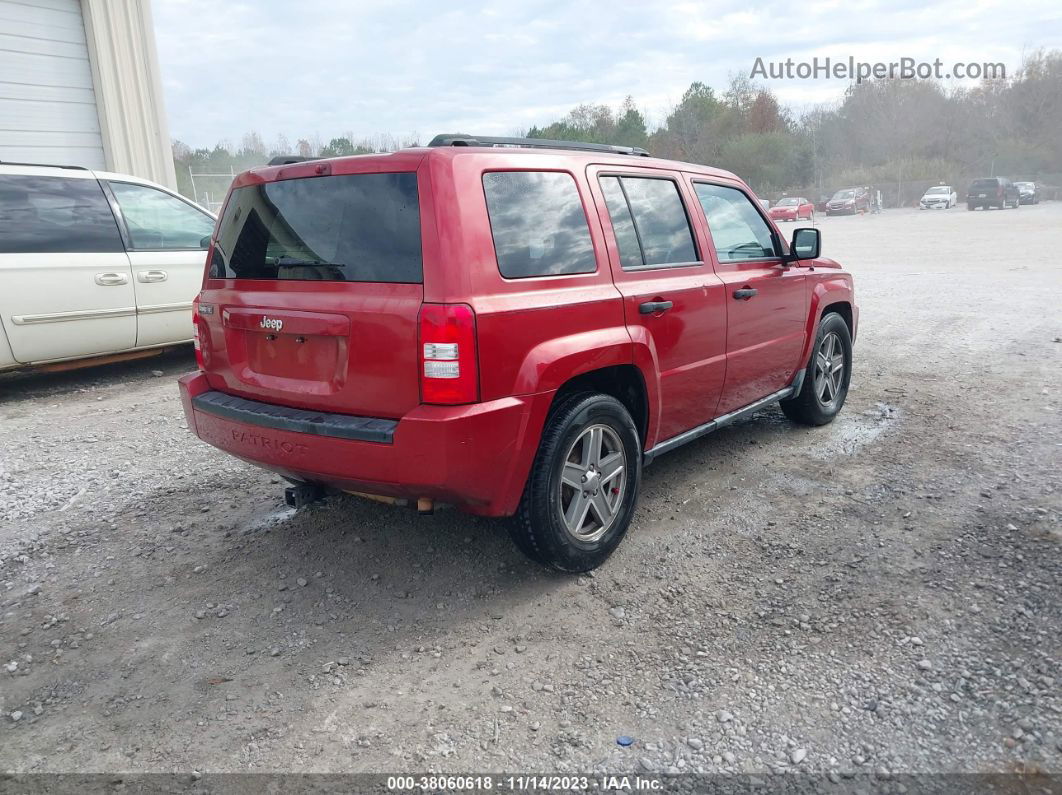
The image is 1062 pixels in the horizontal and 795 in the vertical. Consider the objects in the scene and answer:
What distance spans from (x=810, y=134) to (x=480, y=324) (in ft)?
251

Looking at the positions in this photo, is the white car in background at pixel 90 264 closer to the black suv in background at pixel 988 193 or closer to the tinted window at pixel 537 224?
the tinted window at pixel 537 224

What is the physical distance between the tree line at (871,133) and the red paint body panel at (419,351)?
54.7m

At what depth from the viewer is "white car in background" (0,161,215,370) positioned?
613 centimetres

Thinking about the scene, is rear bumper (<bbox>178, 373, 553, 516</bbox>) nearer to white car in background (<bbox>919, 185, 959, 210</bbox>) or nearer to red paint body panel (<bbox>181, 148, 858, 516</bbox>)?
red paint body panel (<bbox>181, 148, 858, 516</bbox>)

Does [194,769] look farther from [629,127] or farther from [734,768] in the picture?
[629,127]

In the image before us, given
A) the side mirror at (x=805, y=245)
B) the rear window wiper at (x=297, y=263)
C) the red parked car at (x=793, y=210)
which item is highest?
the red parked car at (x=793, y=210)

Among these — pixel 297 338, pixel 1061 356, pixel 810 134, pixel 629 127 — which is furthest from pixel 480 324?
pixel 810 134

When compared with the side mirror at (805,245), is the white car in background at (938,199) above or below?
above

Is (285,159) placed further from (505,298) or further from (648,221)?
(648,221)

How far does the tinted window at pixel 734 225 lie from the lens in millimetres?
4355

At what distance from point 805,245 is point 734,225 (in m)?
0.58

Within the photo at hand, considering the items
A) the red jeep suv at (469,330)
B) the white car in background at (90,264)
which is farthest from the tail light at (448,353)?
the white car in background at (90,264)

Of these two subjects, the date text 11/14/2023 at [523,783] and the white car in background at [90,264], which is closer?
the date text 11/14/2023 at [523,783]

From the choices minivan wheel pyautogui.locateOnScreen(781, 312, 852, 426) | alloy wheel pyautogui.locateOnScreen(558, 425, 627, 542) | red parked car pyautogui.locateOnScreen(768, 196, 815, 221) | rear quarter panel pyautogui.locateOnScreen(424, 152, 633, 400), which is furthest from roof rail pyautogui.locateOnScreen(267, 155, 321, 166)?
red parked car pyautogui.locateOnScreen(768, 196, 815, 221)
